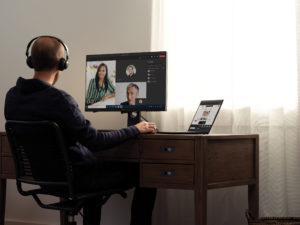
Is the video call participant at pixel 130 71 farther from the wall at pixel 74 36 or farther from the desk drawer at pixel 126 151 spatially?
the desk drawer at pixel 126 151

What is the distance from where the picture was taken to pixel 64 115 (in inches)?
70.9

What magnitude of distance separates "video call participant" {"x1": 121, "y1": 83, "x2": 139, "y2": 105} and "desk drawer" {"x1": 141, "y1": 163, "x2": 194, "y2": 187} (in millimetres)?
527

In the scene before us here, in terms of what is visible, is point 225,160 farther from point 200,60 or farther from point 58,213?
point 58,213

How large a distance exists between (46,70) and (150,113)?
0.92 m

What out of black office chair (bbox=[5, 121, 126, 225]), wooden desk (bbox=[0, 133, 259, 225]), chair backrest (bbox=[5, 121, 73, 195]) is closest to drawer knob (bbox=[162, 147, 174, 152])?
wooden desk (bbox=[0, 133, 259, 225])

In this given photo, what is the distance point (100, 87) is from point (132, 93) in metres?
0.20

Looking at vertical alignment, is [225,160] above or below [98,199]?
above

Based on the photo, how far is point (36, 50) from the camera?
195 centimetres

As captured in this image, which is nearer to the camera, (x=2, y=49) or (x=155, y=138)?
(x=155, y=138)

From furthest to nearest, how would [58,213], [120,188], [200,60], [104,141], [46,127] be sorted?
1. [58,213]
2. [200,60]
3. [120,188]
4. [104,141]
5. [46,127]

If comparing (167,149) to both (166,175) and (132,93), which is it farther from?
(132,93)

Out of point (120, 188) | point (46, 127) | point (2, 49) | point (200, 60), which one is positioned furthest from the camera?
point (2, 49)

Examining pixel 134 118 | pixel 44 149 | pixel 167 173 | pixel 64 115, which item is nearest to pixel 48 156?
pixel 44 149

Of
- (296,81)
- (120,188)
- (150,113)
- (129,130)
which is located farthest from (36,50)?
(296,81)
